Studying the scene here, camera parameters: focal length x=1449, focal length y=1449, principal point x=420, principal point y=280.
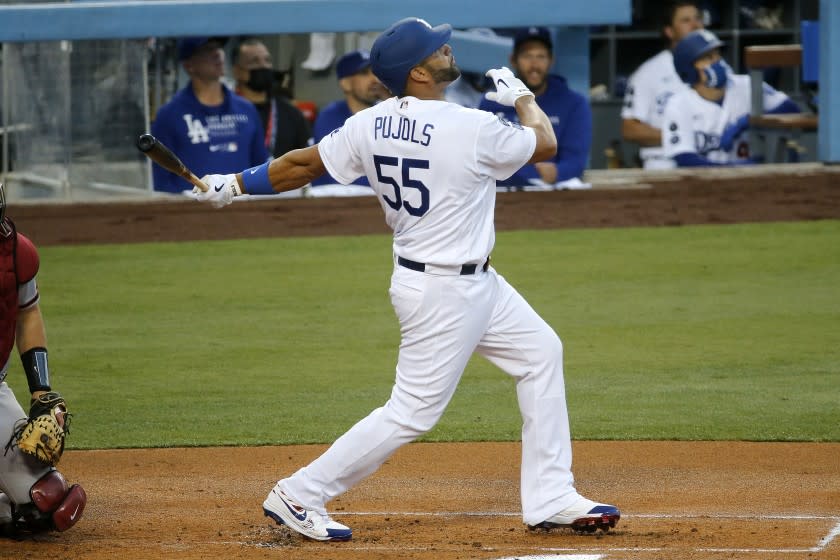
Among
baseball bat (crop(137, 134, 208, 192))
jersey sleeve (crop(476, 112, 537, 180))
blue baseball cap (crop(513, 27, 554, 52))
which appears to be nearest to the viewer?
jersey sleeve (crop(476, 112, 537, 180))

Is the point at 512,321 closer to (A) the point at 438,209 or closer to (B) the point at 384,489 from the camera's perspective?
(A) the point at 438,209

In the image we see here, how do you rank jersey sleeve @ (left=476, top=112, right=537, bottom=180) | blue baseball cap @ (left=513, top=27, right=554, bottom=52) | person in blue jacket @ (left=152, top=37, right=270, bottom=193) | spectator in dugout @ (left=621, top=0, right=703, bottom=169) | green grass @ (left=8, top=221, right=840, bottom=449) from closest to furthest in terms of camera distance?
1. jersey sleeve @ (left=476, top=112, right=537, bottom=180)
2. green grass @ (left=8, top=221, right=840, bottom=449)
3. person in blue jacket @ (left=152, top=37, right=270, bottom=193)
4. blue baseball cap @ (left=513, top=27, right=554, bottom=52)
5. spectator in dugout @ (left=621, top=0, right=703, bottom=169)

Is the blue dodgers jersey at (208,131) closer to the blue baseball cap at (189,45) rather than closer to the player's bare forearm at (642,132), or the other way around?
the blue baseball cap at (189,45)

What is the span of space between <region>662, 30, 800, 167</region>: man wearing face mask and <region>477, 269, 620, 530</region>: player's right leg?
267 inches

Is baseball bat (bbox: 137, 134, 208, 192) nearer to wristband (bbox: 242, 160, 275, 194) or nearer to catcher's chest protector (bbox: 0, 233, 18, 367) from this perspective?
wristband (bbox: 242, 160, 275, 194)

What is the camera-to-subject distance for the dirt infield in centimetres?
447

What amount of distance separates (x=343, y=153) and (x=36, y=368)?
130cm

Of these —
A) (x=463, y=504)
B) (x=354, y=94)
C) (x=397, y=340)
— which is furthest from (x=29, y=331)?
(x=354, y=94)

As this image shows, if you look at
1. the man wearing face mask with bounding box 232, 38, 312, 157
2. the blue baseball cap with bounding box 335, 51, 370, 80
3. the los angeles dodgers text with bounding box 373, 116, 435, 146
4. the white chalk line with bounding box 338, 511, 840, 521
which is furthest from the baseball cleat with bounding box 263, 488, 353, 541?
the man wearing face mask with bounding box 232, 38, 312, 157

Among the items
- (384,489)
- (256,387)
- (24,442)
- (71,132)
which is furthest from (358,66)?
(24,442)

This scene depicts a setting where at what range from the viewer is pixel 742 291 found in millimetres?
9133

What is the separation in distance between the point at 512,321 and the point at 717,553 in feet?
3.07

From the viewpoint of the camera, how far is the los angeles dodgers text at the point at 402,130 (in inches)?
171

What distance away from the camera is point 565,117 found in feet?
33.3
